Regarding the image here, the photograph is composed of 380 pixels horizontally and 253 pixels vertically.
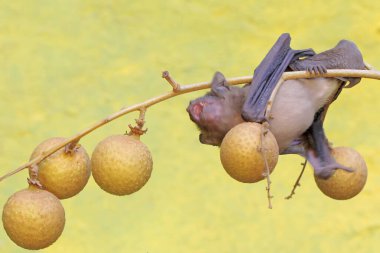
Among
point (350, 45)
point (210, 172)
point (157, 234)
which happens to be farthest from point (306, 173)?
point (350, 45)

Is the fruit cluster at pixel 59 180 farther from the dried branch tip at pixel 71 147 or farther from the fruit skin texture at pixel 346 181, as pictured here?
the fruit skin texture at pixel 346 181

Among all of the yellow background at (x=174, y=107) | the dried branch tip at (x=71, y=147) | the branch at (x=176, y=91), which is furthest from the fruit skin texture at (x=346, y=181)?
the yellow background at (x=174, y=107)

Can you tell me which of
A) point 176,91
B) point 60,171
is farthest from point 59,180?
point 176,91

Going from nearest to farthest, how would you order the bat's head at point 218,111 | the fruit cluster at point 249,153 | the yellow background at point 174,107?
the fruit cluster at point 249,153, the bat's head at point 218,111, the yellow background at point 174,107

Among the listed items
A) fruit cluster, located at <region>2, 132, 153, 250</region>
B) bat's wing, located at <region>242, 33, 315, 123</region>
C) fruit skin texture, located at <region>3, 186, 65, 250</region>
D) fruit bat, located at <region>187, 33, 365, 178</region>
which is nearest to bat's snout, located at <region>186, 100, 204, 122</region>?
fruit bat, located at <region>187, 33, 365, 178</region>

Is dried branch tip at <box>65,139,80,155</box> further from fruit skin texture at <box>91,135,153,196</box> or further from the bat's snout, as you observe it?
the bat's snout

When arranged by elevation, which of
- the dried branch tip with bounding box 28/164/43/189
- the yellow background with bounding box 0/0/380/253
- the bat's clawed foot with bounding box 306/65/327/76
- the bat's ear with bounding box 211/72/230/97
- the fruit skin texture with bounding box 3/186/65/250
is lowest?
the yellow background with bounding box 0/0/380/253

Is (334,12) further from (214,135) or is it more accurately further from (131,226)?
(214,135)
